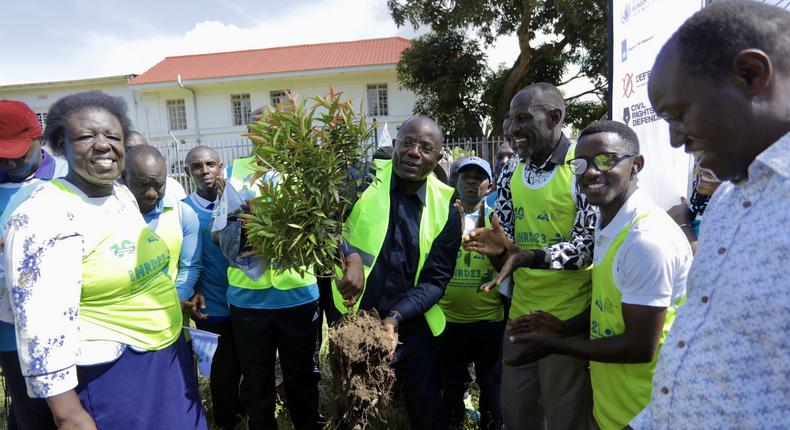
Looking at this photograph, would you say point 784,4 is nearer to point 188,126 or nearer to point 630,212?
point 630,212

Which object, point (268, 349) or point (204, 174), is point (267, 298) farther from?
point (204, 174)

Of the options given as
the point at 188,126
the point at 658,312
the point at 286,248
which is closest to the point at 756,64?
the point at 658,312

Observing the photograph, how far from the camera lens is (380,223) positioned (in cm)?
265

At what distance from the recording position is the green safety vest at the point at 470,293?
350 centimetres

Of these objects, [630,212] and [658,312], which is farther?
[630,212]

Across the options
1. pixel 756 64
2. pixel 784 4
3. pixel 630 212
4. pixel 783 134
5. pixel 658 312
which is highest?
pixel 784 4

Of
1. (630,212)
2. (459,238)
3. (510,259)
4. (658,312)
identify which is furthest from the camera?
(459,238)

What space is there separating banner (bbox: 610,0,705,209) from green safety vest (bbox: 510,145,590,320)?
120 cm

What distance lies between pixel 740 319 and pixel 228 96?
2509 cm

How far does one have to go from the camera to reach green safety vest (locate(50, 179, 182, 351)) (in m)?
1.84

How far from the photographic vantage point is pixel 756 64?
0.99 metres

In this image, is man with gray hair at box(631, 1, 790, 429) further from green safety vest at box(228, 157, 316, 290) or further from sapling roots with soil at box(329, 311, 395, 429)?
green safety vest at box(228, 157, 316, 290)

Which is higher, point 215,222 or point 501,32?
point 501,32

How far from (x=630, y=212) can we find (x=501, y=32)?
55.3ft
